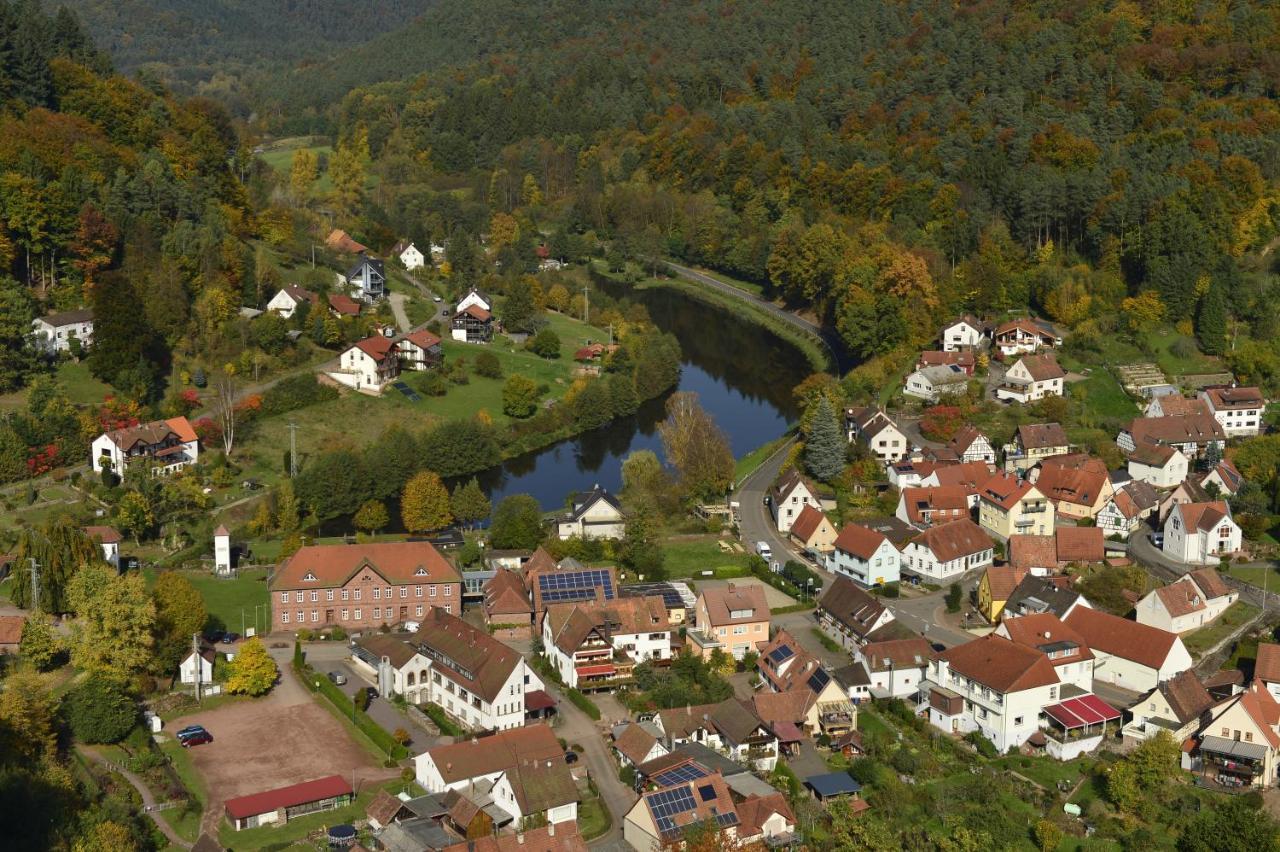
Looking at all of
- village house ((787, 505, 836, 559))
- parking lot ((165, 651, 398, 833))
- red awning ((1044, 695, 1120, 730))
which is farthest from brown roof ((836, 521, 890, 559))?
parking lot ((165, 651, 398, 833))

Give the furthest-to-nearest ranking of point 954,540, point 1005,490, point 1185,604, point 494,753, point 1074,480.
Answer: point 1074,480
point 1005,490
point 954,540
point 1185,604
point 494,753

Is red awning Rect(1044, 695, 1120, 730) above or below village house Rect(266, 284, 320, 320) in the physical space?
above

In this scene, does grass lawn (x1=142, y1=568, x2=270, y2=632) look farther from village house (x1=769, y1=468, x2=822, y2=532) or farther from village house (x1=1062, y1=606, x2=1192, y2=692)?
village house (x1=1062, y1=606, x2=1192, y2=692)

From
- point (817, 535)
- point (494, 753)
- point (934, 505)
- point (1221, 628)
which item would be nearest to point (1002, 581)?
point (1221, 628)

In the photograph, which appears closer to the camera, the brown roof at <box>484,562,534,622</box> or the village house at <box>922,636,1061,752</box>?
the village house at <box>922,636,1061,752</box>

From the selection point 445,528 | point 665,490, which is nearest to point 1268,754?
point 665,490

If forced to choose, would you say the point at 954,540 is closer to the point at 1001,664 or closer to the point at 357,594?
the point at 1001,664
